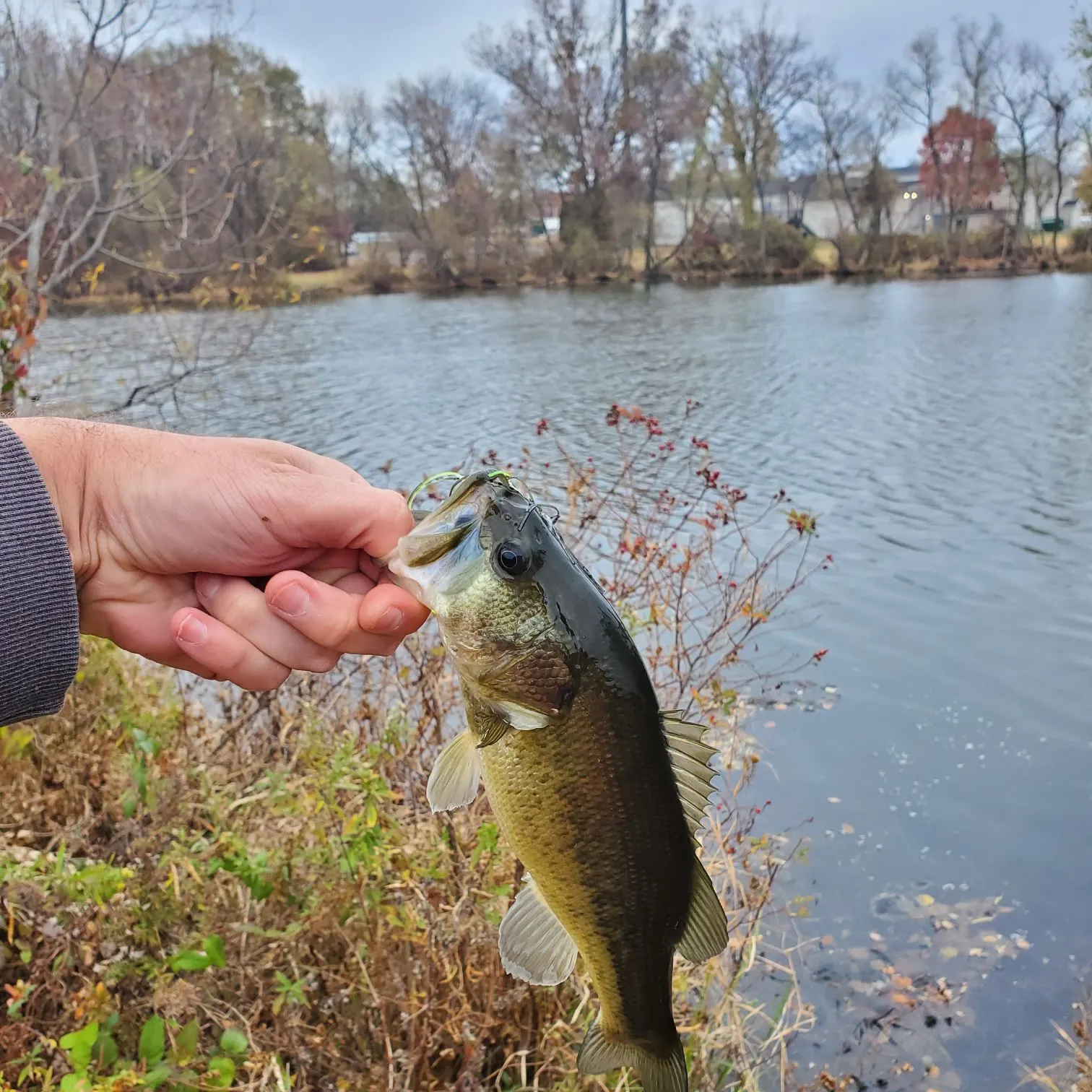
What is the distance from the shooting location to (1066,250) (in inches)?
1657

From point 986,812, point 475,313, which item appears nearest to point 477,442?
point 986,812

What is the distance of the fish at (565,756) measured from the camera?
188cm

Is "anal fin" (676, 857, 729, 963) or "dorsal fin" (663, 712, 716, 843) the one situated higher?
"dorsal fin" (663, 712, 716, 843)

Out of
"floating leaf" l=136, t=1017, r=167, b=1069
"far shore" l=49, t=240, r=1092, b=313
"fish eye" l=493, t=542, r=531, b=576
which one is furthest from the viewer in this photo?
"far shore" l=49, t=240, r=1092, b=313

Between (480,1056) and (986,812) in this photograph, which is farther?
(986,812)

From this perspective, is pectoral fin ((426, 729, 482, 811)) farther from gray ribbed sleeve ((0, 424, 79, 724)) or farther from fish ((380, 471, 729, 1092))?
gray ribbed sleeve ((0, 424, 79, 724))

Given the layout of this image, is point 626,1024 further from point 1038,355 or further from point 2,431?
point 1038,355

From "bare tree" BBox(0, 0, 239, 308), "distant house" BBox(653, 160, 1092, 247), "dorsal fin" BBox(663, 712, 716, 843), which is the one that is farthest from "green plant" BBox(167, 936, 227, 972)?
"distant house" BBox(653, 160, 1092, 247)

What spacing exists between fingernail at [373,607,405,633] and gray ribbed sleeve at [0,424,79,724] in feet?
2.15

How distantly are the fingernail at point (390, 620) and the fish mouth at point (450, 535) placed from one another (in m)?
0.15

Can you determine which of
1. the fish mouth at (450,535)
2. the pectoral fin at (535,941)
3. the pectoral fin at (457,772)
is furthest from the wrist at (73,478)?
the pectoral fin at (535,941)

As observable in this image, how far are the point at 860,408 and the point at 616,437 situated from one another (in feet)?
16.2

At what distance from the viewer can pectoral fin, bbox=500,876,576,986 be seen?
Answer: 207 centimetres

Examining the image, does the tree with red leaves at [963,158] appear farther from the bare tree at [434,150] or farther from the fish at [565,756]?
the fish at [565,756]
